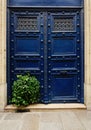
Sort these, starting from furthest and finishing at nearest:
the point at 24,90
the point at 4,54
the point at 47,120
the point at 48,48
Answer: the point at 48,48
the point at 4,54
the point at 24,90
the point at 47,120

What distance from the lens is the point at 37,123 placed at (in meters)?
5.17

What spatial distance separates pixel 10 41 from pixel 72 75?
2.09 metres

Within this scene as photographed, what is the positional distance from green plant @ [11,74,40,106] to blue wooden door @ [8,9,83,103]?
11.6 inches

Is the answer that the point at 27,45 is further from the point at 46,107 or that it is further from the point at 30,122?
the point at 30,122

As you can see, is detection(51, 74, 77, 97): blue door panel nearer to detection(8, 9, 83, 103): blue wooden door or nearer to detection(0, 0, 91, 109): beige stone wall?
detection(8, 9, 83, 103): blue wooden door

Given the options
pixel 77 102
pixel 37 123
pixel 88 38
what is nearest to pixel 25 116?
pixel 37 123

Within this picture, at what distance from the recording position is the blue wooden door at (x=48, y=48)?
668 centimetres

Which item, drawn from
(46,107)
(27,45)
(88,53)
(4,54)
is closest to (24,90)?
(46,107)

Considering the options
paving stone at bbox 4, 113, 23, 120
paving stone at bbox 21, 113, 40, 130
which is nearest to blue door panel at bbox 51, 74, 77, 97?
paving stone at bbox 21, 113, 40, 130

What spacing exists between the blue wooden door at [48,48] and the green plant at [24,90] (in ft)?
0.96

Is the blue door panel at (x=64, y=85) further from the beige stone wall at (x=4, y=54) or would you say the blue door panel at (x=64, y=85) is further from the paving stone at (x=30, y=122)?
the paving stone at (x=30, y=122)

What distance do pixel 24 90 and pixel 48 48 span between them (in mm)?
1439

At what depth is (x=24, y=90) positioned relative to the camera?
6.24 metres

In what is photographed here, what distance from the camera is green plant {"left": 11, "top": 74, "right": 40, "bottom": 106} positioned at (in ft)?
20.5
